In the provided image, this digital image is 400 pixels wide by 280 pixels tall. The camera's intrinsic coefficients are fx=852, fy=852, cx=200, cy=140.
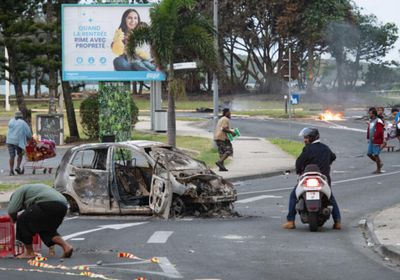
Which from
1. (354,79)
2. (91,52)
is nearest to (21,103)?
(91,52)

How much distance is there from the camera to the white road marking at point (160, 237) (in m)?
12.3

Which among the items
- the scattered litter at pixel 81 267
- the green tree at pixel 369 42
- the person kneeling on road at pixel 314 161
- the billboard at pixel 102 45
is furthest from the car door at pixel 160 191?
the green tree at pixel 369 42

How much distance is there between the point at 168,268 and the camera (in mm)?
9875

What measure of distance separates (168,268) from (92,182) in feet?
18.7

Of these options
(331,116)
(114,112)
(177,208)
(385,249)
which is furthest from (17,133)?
(331,116)

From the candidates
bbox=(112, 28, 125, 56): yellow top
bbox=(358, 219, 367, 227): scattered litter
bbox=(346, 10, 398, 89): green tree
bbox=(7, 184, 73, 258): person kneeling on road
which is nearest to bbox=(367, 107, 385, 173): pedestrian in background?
bbox=(358, 219, 367, 227): scattered litter

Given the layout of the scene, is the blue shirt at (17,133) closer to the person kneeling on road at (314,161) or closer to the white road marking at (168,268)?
the person kneeling on road at (314,161)

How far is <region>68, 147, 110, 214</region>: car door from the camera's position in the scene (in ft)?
49.8

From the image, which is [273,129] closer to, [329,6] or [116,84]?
[116,84]

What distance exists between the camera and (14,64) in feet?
122

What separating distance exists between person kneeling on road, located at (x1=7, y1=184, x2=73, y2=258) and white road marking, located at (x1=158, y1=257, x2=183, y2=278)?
1.22 meters

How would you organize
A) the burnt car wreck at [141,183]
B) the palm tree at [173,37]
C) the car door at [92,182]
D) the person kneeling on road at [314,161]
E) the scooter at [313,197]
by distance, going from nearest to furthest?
1. the scooter at [313,197]
2. the person kneeling on road at [314,161]
3. the burnt car wreck at [141,183]
4. the car door at [92,182]
5. the palm tree at [173,37]

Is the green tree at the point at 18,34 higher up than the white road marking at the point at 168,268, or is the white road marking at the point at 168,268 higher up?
the green tree at the point at 18,34

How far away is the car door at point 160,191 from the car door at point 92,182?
89 cm
